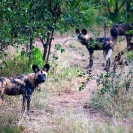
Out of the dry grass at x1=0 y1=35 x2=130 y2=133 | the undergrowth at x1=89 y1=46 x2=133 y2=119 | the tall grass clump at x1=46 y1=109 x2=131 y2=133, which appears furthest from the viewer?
the undergrowth at x1=89 y1=46 x2=133 y2=119

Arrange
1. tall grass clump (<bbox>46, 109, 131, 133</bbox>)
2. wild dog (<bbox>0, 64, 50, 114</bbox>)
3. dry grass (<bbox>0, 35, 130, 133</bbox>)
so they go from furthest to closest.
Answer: wild dog (<bbox>0, 64, 50, 114</bbox>) → dry grass (<bbox>0, 35, 130, 133</bbox>) → tall grass clump (<bbox>46, 109, 131, 133</bbox>)

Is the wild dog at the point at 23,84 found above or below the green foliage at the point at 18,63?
below

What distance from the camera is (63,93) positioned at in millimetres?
7164

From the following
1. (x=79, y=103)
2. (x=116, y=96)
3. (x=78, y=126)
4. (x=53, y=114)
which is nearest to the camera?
(x=78, y=126)

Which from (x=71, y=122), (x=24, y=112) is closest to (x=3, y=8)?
(x=24, y=112)

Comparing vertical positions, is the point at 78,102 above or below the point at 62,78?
below

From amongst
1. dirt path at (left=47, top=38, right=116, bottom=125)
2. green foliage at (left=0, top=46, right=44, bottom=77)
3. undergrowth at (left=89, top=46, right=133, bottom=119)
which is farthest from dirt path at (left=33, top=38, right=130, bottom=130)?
green foliage at (left=0, top=46, right=44, bottom=77)

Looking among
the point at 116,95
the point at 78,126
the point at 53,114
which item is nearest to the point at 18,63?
the point at 53,114

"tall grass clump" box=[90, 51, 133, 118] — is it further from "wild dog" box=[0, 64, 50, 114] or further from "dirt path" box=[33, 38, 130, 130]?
"wild dog" box=[0, 64, 50, 114]

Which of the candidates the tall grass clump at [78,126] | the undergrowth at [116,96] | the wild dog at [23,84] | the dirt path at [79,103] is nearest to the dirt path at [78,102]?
the dirt path at [79,103]

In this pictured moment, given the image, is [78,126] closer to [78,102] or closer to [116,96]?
[116,96]

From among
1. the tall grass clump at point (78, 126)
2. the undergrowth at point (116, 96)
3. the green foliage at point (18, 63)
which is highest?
the green foliage at point (18, 63)

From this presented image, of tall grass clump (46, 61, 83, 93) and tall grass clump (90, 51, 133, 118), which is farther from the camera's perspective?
tall grass clump (46, 61, 83, 93)

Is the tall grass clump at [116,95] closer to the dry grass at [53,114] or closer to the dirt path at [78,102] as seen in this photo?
the dirt path at [78,102]
